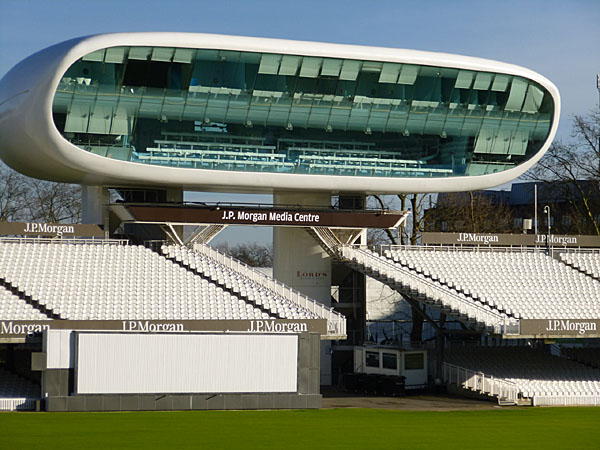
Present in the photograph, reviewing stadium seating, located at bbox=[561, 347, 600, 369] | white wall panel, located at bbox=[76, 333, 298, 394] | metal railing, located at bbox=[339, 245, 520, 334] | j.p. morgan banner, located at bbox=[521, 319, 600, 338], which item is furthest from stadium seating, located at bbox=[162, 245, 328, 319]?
stadium seating, located at bbox=[561, 347, 600, 369]

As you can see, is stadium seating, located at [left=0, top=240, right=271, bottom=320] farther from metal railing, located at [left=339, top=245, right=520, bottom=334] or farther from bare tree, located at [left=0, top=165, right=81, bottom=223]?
bare tree, located at [left=0, top=165, right=81, bottom=223]

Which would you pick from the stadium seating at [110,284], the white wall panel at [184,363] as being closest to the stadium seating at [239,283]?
the stadium seating at [110,284]

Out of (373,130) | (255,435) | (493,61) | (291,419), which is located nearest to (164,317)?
(291,419)

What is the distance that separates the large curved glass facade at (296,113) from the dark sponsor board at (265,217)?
1.69 m

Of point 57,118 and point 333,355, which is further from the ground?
point 57,118

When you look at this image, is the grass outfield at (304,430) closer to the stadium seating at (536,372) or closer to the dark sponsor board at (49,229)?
the stadium seating at (536,372)

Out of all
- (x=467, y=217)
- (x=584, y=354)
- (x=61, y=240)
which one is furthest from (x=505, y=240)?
(x=61, y=240)

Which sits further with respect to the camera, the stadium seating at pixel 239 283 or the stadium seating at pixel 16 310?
the stadium seating at pixel 239 283

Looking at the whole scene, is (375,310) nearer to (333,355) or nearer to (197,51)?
(333,355)

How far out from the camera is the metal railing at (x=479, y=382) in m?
35.1

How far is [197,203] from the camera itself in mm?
39375

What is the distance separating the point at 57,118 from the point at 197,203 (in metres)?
6.52

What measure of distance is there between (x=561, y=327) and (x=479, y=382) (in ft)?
11.8

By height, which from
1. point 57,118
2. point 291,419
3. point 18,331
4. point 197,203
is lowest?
point 291,419
